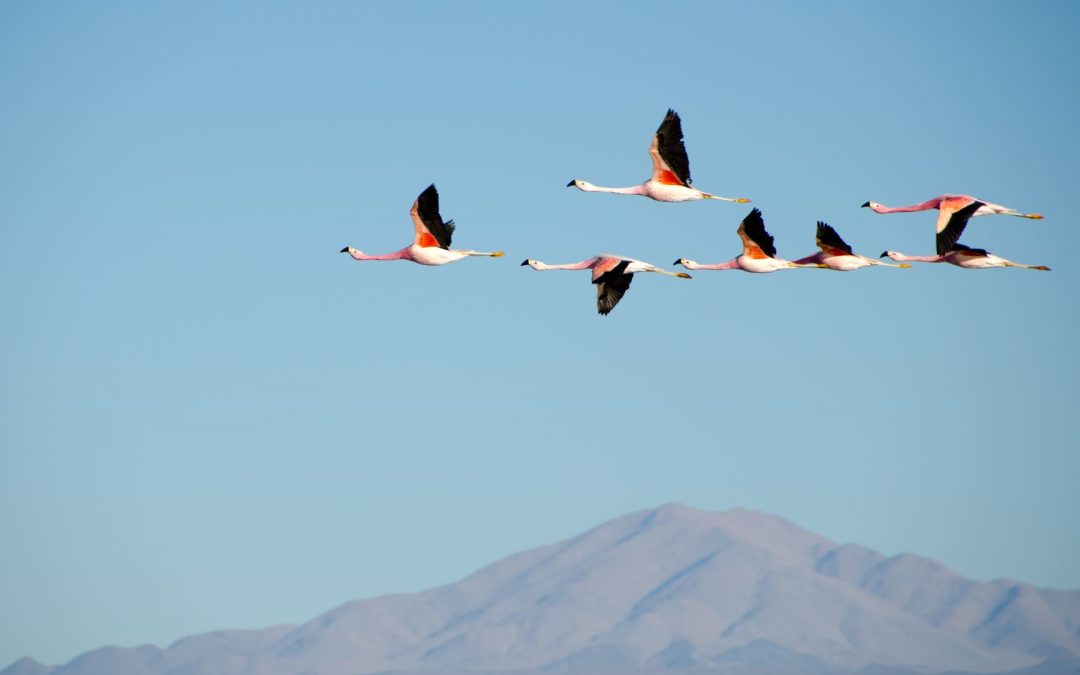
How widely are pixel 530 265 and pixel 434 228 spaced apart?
6.00m

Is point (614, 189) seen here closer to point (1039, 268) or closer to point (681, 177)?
point (681, 177)

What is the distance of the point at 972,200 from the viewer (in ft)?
172

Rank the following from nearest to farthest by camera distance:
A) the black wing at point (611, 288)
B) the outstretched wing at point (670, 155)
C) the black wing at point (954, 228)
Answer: the black wing at point (954, 228), the outstretched wing at point (670, 155), the black wing at point (611, 288)

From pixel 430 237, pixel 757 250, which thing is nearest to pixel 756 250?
pixel 757 250

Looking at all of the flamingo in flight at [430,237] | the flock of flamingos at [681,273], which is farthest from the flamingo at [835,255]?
the flamingo in flight at [430,237]

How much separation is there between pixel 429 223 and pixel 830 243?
1200cm

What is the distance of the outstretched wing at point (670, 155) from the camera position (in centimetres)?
5434

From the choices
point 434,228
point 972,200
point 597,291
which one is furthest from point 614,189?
point 972,200

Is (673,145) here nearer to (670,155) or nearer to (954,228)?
(670,155)

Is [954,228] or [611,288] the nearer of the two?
[954,228]

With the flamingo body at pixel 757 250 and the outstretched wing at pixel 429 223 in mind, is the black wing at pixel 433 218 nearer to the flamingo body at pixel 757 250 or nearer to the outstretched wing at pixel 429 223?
the outstretched wing at pixel 429 223

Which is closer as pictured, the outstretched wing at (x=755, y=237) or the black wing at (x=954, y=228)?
the black wing at (x=954, y=228)

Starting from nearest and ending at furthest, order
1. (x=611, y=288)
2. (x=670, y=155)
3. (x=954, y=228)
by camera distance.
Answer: (x=954, y=228) < (x=670, y=155) < (x=611, y=288)

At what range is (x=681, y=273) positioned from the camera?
183 feet
